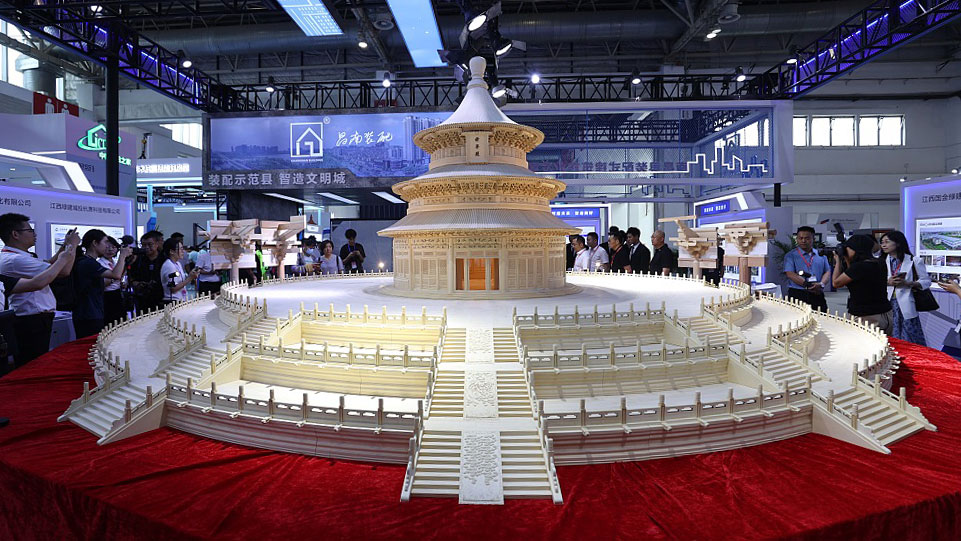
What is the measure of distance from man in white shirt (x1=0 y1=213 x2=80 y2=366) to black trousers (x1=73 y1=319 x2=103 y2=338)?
2.17 m

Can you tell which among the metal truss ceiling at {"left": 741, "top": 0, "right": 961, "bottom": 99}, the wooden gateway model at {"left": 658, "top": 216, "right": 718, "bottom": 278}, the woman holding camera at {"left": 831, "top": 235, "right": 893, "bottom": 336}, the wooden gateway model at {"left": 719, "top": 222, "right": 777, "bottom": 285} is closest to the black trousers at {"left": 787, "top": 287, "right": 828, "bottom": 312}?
the wooden gateway model at {"left": 719, "top": 222, "right": 777, "bottom": 285}

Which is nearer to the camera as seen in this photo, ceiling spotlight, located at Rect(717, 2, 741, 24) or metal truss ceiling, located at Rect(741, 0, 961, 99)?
metal truss ceiling, located at Rect(741, 0, 961, 99)

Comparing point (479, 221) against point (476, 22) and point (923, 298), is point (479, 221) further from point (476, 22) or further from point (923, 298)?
point (923, 298)

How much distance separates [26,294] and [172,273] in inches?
254

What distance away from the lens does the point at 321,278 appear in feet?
84.6

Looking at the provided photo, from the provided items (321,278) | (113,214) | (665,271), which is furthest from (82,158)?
(665,271)

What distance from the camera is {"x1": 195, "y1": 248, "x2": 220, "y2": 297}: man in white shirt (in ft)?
67.6

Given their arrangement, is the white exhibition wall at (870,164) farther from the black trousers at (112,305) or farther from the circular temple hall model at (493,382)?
the black trousers at (112,305)

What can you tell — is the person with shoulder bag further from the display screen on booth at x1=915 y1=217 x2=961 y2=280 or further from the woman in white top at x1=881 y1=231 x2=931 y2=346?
the display screen on booth at x1=915 y1=217 x2=961 y2=280

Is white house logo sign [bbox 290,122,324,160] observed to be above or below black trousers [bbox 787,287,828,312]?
above

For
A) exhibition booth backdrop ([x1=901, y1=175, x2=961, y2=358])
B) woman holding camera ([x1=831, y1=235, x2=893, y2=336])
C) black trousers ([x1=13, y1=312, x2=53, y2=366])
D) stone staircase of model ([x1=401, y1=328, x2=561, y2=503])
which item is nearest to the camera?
stone staircase of model ([x1=401, y1=328, x2=561, y2=503])

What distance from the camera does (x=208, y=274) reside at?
22453 mm

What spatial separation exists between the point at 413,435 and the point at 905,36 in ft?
93.2

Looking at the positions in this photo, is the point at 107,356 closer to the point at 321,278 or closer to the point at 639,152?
the point at 321,278
